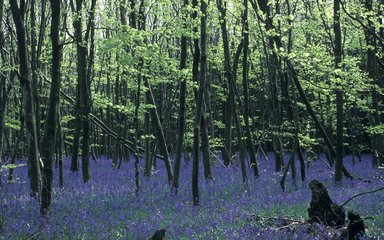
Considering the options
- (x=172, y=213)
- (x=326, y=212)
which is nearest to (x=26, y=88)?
(x=172, y=213)

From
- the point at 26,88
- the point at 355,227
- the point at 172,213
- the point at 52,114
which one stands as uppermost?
the point at 26,88

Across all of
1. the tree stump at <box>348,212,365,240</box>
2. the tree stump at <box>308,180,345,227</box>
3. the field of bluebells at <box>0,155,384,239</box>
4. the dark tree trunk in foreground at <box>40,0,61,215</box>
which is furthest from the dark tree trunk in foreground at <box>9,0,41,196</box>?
the tree stump at <box>348,212,365,240</box>

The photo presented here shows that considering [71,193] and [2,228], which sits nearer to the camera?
[2,228]

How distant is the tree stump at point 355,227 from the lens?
5477 mm

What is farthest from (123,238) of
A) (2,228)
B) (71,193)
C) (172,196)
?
(71,193)

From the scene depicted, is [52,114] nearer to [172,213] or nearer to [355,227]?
[172,213]

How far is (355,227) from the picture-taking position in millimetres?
5578

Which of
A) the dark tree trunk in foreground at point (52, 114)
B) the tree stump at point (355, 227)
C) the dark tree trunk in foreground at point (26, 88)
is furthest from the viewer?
the dark tree trunk in foreground at point (26, 88)

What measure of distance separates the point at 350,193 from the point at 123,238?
6.90 m

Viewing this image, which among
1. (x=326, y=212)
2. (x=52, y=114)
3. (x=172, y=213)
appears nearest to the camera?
(x=326, y=212)

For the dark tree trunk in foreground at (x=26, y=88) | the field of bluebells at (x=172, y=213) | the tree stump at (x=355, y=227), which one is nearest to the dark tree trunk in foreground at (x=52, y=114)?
the dark tree trunk in foreground at (x=26, y=88)

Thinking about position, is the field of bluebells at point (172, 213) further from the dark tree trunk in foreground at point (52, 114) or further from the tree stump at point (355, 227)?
the dark tree trunk in foreground at point (52, 114)

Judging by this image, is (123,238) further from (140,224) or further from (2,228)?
(2,228)

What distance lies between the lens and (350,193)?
1088 cm
